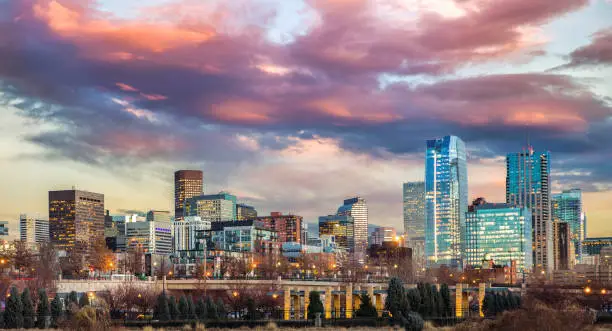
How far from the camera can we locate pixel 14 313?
91188mm

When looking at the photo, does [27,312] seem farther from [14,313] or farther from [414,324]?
[414,324]

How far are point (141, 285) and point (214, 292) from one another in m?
28.1

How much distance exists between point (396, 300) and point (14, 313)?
132 ft

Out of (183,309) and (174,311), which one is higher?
(183,309)

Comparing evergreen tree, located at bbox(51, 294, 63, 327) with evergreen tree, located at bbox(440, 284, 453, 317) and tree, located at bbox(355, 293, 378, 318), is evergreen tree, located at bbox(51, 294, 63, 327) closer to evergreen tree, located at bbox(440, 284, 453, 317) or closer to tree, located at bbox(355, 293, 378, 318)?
tree, located at bbox(355, 293, 378, 318)

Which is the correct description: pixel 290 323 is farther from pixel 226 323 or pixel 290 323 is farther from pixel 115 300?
pixel 115 300

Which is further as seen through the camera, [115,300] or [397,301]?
[115,300]

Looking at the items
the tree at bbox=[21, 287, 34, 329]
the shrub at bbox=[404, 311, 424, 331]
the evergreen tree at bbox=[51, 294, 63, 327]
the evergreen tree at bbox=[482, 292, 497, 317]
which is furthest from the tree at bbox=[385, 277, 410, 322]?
the tree at bbox=[21, 287, 34, 329]

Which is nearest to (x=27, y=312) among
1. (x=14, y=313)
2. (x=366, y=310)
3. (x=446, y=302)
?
(x=14, y=313)

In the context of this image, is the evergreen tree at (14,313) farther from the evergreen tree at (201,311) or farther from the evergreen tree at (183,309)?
the evergreen tree at (201,311)

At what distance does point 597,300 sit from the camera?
17175 cm

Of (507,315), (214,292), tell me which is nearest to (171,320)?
(507,315)

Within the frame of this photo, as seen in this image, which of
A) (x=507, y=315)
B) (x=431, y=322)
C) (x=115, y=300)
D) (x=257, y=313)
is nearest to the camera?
(x=507, y=315)

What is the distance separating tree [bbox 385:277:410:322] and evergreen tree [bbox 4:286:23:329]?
127 feet
